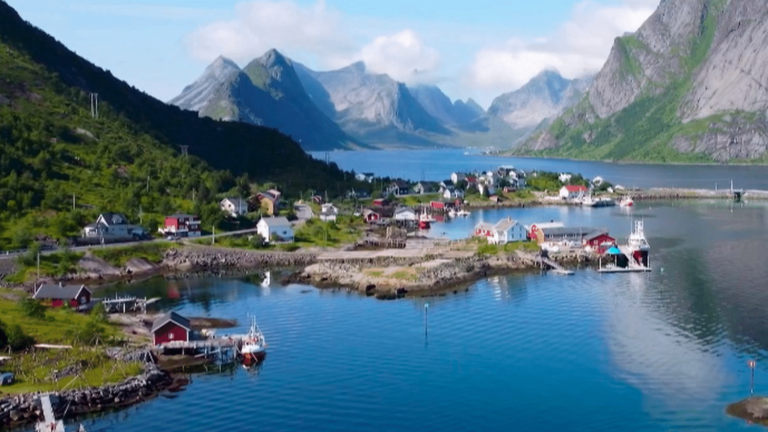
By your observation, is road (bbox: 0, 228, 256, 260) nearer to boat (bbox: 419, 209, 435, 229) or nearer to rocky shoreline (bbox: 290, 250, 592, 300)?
rocky shoreline (bbox: 290, 250, 592, 300)

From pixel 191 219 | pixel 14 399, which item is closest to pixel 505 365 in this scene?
pixel 14 399

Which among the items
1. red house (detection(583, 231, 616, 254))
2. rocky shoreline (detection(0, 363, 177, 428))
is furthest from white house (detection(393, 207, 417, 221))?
rocky shoreline (detection(0, 363, 177, 428))

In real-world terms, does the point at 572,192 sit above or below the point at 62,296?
above

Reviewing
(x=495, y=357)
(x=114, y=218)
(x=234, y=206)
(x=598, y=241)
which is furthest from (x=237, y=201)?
(x=495, y=357)

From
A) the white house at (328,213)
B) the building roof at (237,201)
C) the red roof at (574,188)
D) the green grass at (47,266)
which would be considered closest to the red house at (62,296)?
the green grass at (47,266)

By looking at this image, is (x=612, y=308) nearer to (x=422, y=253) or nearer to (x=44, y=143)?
(x=422, y=253)

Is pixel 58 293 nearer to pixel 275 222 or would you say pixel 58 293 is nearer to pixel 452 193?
pixel 275 222
